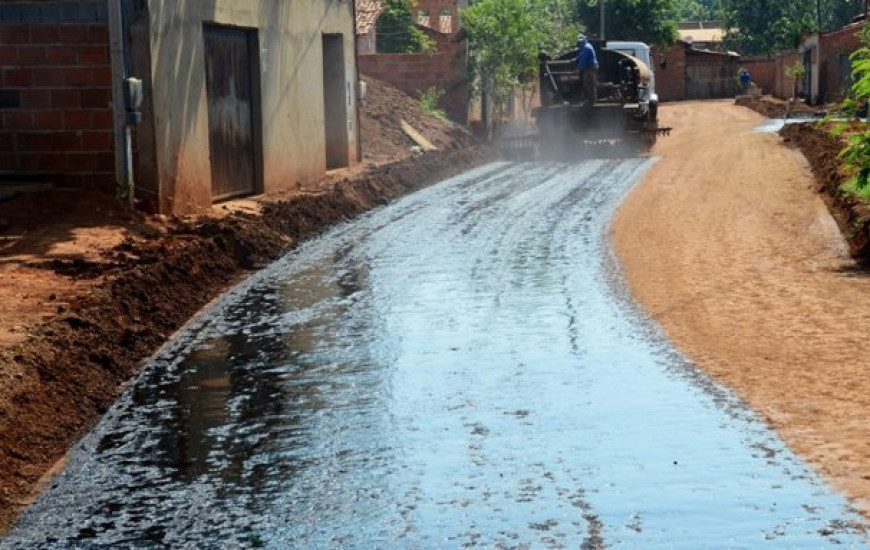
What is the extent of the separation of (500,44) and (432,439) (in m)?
31.7

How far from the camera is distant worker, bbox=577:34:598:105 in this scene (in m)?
33.5

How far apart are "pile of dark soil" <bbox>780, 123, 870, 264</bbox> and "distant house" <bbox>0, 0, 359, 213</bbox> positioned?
28.7ft

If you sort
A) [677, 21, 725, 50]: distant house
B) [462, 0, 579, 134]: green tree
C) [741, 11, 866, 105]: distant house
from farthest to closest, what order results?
[677, 21, 725, 50]: distant house
[741, 11, 866, 105]: distant house
[462, 0, 579, 134]: green tree

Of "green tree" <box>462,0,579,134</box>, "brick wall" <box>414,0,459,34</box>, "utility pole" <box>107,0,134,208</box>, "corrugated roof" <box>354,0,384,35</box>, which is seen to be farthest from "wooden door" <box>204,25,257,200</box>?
"brick wall" <box>414,0,459,34</box>

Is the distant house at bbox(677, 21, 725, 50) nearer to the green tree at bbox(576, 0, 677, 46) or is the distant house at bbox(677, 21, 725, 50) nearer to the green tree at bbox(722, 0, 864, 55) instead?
the green tree at bbox(722, 0, 864, 55)

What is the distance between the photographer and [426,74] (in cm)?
4116

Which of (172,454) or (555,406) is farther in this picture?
(555,406)

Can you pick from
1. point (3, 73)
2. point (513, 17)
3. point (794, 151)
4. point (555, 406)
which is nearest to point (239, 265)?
point (3, 73)

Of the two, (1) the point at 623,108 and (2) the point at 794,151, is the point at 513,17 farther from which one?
(2) the point at 794,151

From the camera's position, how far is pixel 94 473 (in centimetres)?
814

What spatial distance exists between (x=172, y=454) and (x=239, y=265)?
25.9 ft

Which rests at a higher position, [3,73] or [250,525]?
[3,73]

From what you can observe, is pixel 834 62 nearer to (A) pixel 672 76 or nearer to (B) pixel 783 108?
(B) pixel 783 108

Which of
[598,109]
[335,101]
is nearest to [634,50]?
[598,109]
